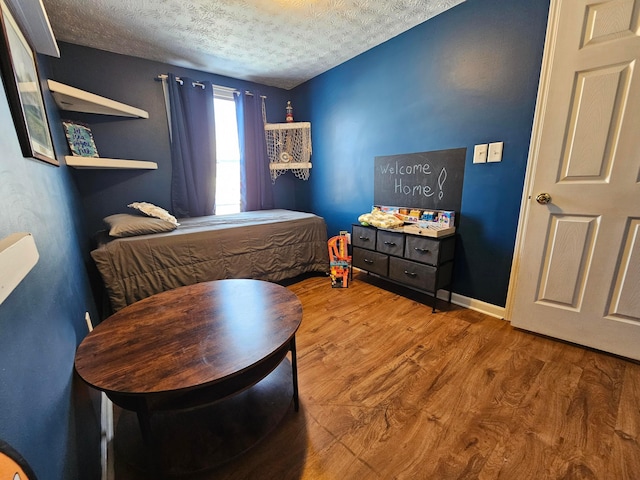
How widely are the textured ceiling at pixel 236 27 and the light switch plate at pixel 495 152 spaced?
1050 mm

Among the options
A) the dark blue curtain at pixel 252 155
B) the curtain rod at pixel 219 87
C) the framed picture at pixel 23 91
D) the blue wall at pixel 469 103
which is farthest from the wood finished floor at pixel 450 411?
the curtain rod at pixel 219 87

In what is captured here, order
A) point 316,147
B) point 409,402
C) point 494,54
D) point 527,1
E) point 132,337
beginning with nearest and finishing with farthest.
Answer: point 132,337
point 409,402
point 527,1
point 494,54
point 316,147

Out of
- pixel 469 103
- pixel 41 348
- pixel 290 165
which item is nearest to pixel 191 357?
pixel 41 348

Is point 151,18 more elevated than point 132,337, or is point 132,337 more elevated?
point 151,18

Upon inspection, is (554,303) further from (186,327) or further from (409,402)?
(186,327)

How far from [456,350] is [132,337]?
1.75m

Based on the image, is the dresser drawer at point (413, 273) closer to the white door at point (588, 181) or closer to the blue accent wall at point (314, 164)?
the blue accent wall at point (314, 164)

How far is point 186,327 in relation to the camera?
1.08 m

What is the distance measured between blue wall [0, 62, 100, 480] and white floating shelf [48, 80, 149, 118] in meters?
0.94

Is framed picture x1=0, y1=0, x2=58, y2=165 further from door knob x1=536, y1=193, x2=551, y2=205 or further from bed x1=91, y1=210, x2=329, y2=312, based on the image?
door knob x1=536, y1=193, x2=551, y2=205

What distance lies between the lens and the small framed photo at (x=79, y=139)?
6.38 ft

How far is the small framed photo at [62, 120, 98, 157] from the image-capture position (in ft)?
6.38

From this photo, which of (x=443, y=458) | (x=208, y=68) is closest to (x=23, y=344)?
(x=443, y=458)

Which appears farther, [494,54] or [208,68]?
[208,68]
